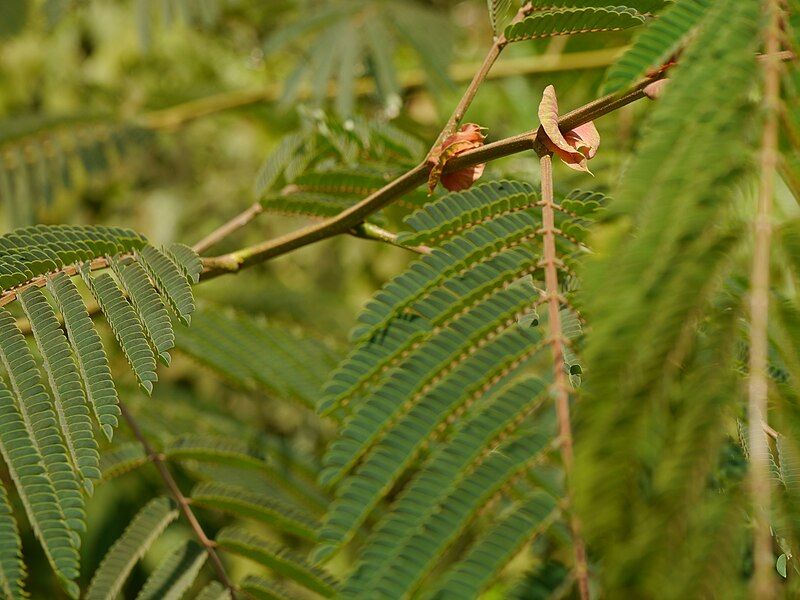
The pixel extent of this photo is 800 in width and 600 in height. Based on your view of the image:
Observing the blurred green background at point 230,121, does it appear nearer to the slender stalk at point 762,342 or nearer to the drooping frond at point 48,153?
the drooping frond at point 48,153

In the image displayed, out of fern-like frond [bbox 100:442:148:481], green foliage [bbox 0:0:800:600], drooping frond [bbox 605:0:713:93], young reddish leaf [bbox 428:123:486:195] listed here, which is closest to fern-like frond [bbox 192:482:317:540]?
green foliage [bbox 0:0:800:600]

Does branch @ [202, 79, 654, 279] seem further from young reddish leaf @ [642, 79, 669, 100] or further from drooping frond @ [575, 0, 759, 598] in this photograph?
drooping frond @ [575, 0, 759, 598]

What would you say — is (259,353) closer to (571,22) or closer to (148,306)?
(148,306)

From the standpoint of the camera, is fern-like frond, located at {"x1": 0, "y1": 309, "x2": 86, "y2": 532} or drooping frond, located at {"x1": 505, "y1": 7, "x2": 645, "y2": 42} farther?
drooping frond, located at {"x1": 505, "y1": 7, "x2": 645, "y2": 42}

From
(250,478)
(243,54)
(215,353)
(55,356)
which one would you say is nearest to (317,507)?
(250,478)

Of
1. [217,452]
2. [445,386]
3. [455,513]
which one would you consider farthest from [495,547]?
[217,452]

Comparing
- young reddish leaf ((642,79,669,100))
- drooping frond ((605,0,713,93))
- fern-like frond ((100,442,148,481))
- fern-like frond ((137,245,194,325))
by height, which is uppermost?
drooping frond ((605,0,713,93))
